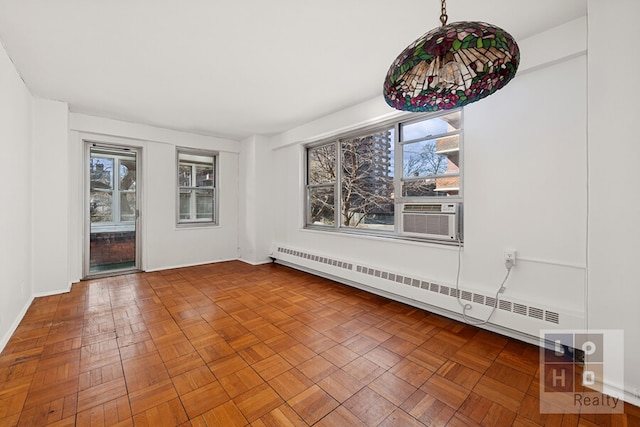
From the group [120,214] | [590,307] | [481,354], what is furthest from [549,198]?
[120,214]

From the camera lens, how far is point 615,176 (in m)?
1.61

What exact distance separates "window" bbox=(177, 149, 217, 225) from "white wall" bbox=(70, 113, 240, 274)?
0.18 m

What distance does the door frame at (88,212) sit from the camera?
3.96 m

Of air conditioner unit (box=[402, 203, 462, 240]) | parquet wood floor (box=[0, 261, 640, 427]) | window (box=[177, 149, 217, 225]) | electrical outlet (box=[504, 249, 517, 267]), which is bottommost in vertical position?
parquet wood floor (box=[0, 261, 640, 427])

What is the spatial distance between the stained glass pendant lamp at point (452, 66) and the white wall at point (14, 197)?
3.05 metres

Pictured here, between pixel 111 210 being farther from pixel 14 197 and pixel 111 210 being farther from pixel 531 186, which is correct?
pixel 531 186

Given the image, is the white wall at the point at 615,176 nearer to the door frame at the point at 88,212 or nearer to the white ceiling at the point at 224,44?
the white ceiling at the point at 224,44

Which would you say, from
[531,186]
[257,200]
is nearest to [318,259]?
[257,200]

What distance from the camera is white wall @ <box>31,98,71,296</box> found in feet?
10.7

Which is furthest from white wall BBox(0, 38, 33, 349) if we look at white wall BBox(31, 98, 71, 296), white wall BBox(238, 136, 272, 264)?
white wall BBox(238, 136, 272, 264)

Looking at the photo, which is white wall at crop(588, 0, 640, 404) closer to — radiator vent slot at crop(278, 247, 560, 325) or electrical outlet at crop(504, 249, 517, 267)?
radiator vent slot at crop(278, 247, 560, 325)

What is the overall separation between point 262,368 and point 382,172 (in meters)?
2.58

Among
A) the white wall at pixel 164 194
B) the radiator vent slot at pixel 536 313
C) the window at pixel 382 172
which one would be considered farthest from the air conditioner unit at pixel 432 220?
the white wall at pixel 164 194

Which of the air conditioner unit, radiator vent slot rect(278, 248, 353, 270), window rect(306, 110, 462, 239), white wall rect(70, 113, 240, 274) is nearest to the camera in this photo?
the air conditioner unit
